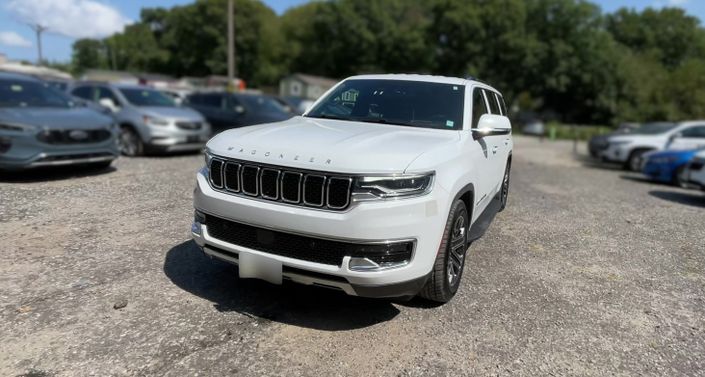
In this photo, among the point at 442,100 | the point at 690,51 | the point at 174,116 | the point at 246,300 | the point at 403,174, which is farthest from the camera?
the point at 690,51

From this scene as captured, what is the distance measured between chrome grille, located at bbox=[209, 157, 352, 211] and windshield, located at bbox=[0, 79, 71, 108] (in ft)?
19.3

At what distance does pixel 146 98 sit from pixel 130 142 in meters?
1.29

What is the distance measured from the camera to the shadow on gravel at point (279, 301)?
12.0 feet

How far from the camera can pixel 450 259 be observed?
3.79 m

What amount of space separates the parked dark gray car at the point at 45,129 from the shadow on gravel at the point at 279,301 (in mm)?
3937

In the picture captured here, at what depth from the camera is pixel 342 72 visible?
69.2 metres

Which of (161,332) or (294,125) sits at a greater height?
(294,125)

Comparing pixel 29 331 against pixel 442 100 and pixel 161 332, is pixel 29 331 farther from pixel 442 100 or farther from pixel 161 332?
pixel 442 100

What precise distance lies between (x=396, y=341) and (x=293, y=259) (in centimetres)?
90

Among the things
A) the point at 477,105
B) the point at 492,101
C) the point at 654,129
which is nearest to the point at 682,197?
the point at 654,129

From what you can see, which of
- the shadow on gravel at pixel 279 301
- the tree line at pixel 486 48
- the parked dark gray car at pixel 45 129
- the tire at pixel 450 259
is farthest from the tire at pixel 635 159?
the tree line at pixel 486 48

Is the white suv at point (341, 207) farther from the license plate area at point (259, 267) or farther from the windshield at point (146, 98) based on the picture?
the windshield at point (146, 98)

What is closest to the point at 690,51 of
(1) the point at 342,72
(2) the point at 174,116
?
(1) the point at 342,72

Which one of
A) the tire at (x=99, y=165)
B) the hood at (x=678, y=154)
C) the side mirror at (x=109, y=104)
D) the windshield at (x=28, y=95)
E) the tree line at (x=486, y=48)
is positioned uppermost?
the tree line at (x=486, y=48)
